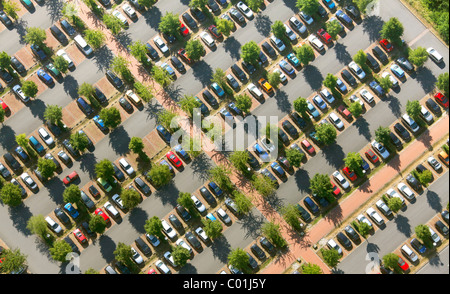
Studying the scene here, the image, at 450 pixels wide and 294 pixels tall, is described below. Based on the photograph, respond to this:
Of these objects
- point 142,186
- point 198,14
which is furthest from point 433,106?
point 142,186

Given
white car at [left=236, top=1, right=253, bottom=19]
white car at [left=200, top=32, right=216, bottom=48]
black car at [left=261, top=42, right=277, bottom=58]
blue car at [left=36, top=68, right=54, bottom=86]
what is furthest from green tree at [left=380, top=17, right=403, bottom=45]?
blue car at [left=36, top=68, right=54, bottom=86]

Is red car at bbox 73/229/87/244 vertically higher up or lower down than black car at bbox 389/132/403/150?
higher up

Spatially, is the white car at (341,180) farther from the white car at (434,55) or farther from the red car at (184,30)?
the red car at (184,30)

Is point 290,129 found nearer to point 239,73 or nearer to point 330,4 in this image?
point 239,73

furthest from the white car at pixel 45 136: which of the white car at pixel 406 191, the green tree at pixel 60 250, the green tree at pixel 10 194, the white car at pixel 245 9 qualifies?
the white car at pixel 406 191

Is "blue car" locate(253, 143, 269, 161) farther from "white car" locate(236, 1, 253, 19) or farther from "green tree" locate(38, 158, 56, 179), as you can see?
"green tree" locate(38, 158, 56, 179)

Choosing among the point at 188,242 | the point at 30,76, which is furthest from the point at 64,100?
the point at 188,242
